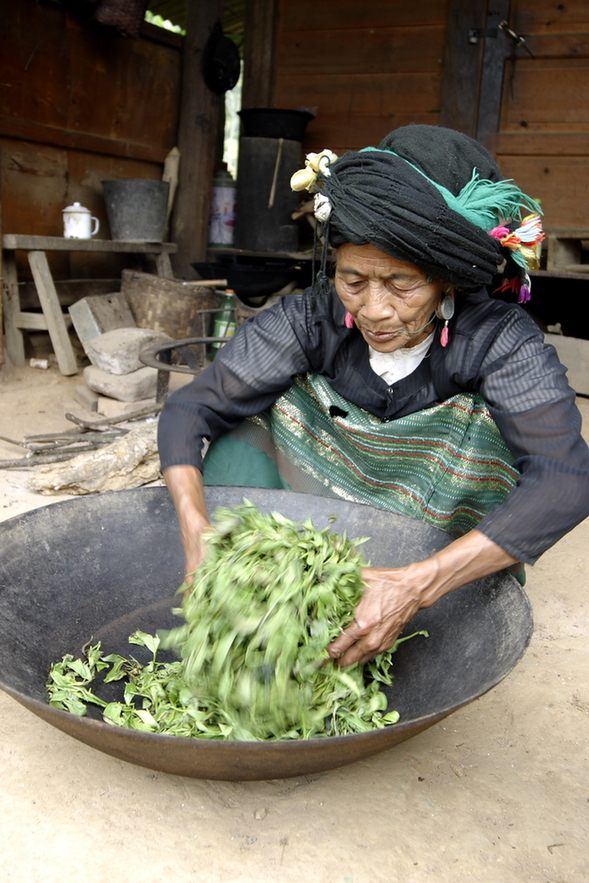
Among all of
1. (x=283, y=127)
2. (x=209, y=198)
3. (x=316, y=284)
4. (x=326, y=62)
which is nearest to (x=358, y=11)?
(x=326, y=62)

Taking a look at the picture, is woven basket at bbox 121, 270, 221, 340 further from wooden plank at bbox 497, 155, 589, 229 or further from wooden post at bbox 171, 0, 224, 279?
wooden plank at bbox 497, 155, 589, 229

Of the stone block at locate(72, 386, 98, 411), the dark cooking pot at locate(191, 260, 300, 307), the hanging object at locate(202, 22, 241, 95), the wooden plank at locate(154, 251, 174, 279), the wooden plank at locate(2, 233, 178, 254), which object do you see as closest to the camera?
the stone block at locate(72, 386, 98, 411)

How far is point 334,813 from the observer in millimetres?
1632

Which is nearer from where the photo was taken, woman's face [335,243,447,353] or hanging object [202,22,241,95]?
woman's face [335,243,447,353]

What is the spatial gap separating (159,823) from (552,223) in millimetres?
5221

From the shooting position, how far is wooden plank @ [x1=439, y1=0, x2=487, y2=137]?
18.5 ft

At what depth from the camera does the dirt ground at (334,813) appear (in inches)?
58.5

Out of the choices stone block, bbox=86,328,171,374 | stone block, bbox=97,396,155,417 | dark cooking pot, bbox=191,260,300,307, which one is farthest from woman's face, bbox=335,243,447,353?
dark cooking pot, bbox=191,260,300,307

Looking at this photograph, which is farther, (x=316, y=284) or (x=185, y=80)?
(x=185, y=80)

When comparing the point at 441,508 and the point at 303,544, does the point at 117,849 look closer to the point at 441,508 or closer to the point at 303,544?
the point at 303,544

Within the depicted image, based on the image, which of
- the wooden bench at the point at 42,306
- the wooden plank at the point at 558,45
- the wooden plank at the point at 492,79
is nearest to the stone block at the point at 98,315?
the wooden bench at the point at 42,306

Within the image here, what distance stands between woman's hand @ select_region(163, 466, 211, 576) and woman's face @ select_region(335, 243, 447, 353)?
2.00ft

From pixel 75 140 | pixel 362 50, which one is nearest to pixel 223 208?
pixel 75 140

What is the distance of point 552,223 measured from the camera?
A: 5.70 m
